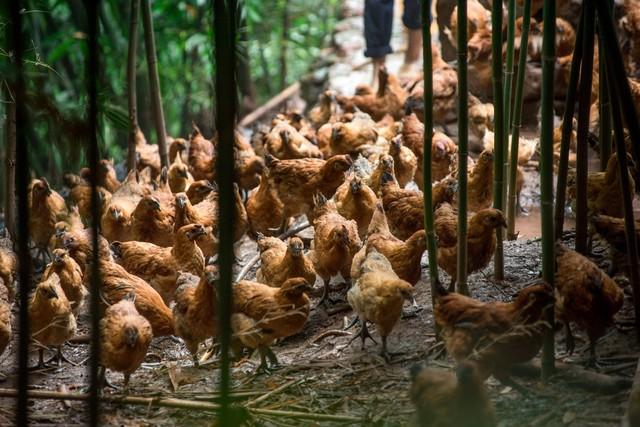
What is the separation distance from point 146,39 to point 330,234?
261 centimetres

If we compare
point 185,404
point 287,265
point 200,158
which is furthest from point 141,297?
point 200,158

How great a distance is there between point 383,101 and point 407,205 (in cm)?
430

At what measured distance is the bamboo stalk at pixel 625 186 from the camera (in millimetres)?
4211

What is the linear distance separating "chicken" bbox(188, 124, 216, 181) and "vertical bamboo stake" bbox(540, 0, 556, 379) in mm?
5200

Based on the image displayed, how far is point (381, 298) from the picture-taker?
16.9ft

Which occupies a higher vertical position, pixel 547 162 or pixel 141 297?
pixel 547 162

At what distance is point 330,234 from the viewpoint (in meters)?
6.32

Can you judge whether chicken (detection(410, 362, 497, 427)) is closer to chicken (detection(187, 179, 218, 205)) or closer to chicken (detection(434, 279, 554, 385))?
chicken (detection(434, 279, 554, 385))

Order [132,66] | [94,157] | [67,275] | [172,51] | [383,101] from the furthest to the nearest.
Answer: [172,51] → [383,101] → [132,66] → [67,275] → [94,157]

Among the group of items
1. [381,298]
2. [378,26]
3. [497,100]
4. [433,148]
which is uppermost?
[497,100]

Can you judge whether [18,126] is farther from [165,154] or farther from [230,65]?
[165,154]

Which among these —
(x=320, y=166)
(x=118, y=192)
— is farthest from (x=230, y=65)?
(x=118, y=192)

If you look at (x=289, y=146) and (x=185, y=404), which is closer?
(x=185, y=404)

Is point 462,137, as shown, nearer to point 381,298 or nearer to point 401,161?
point 381,298
